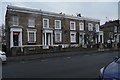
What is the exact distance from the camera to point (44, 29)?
39250 mm

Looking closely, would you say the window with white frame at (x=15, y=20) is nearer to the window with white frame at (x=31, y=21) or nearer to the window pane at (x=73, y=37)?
the window with white frame at (x=31, y=21)

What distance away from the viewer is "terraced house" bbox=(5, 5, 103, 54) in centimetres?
3522

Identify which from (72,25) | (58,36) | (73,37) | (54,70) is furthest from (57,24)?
(54,70)

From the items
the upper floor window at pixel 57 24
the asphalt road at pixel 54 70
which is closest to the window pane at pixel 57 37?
the upper floor window at pixel 57 24

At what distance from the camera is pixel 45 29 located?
39219mm

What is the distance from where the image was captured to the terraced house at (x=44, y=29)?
116 feet

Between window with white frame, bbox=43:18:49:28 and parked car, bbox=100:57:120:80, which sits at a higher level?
window with white frame, bbox=43:18:49:28

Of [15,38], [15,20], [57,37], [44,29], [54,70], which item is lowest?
[54,70]

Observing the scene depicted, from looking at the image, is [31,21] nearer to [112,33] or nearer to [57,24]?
[57,24]

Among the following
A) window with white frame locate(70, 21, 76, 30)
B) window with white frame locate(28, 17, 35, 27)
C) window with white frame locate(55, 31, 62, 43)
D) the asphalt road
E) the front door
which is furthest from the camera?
window with white frame locate(70, 21, 76, 30)

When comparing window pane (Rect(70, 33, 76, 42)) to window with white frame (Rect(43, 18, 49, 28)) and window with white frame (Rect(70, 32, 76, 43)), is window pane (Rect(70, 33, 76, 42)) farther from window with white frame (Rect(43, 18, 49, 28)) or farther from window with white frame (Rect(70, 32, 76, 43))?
window with white frame (Rect(43, 18, 49, 28))

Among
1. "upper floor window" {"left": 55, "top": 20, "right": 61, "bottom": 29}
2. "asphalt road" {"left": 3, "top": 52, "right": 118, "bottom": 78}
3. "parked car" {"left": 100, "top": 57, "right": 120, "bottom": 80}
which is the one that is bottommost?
"asphalt road" {"left": 3, "top": 52, "right": 118, "bottom": 78}

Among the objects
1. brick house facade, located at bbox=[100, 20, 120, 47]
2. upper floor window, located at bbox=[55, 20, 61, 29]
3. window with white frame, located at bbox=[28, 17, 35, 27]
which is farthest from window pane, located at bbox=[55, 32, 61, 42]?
brick house facade, located at bbox=[100, 20, 120, 47]

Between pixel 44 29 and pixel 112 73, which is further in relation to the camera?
pixel 44 29
